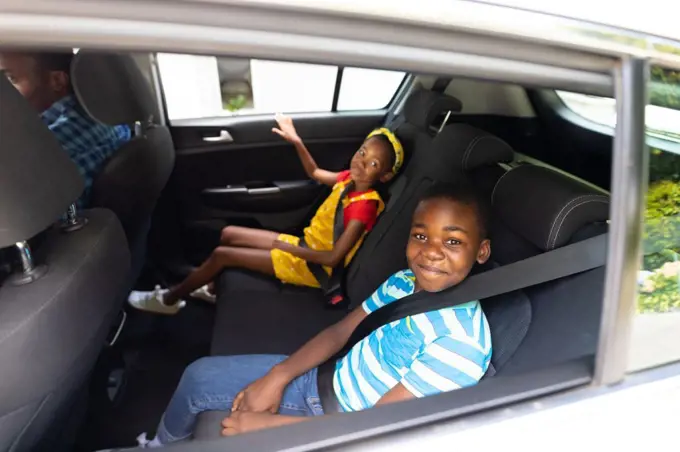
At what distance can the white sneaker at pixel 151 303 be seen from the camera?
2480mm

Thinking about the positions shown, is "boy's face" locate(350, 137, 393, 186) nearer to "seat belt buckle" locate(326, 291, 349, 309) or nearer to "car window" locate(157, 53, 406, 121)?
"seat belt buckle" locate(326, 291, 349, 309)

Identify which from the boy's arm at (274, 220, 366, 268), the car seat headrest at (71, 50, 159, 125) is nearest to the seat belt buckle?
the boy's arm at (274, 220, 366, 268)

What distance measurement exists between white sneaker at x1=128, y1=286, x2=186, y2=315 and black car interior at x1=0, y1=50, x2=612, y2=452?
4cm

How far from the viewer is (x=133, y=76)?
6.36 ft

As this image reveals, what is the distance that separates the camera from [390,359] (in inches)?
54.5

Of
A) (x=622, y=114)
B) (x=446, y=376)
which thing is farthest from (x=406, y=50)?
(x=446, y=376)

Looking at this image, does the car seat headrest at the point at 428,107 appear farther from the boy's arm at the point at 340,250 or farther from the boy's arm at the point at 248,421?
the boy's arm at the point at 248,421

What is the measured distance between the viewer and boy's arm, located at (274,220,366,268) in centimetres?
212

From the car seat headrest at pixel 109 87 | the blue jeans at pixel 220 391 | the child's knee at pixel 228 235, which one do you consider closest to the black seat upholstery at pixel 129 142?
the car seat headrest at pixel 109 87

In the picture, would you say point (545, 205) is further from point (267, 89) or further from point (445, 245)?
point (267, 89)

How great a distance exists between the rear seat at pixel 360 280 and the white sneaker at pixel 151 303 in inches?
16.8

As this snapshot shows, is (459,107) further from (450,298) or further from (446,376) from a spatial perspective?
(446,376)

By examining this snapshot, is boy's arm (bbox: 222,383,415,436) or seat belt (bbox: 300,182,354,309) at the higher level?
seat belt (bbox: 300,182,354,309)

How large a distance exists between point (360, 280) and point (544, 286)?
2.60 ft
